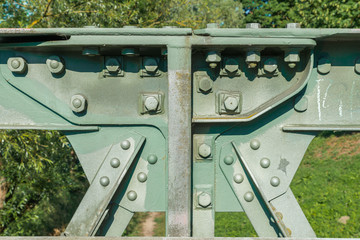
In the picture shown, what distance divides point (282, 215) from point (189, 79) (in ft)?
3.84

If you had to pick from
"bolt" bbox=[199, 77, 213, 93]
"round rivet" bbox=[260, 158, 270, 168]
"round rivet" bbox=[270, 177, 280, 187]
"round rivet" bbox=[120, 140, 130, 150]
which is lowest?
"round rivet" bbox=[270, 177, 280, 187]

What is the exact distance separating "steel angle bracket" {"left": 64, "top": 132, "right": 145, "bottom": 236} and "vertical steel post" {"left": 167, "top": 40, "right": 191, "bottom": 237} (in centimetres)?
35

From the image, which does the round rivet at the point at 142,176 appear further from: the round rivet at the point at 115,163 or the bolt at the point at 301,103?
the bolt at the point at 301,103

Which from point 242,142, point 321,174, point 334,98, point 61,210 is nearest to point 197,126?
point 242,142

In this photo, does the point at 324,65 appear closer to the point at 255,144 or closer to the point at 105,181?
the point at 255,144

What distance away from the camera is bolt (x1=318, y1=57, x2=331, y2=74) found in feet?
8.11

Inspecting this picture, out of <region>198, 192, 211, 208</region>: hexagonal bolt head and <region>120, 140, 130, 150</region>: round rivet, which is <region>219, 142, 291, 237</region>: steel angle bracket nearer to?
<region>198, 192, 211, 208</region>: hexagonal bolt head

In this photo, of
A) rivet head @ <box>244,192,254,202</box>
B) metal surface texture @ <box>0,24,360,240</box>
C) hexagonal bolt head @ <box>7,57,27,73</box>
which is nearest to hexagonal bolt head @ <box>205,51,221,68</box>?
metal surface texture @ <box>0,24,360,240</box>

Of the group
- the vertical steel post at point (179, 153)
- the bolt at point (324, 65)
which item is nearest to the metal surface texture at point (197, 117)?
the bolt at point (324, 65)

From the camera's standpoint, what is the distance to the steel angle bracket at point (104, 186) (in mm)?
2451

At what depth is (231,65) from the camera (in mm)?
2434

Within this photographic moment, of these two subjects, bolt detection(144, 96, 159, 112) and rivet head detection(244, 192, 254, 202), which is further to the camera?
rivet head detection(244, 192, 254, 202)

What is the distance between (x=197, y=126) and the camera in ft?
8.31

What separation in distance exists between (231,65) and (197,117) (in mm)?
419
